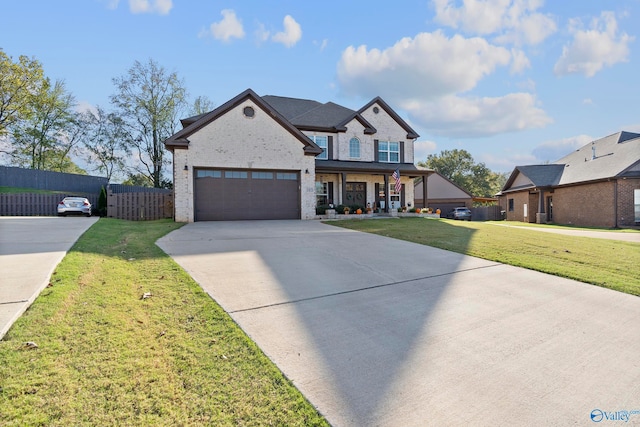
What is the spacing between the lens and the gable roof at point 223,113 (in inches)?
581

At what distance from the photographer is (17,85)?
2453cm

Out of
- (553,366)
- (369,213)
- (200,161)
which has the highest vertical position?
(200,161)

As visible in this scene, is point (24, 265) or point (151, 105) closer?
point (24, 265)

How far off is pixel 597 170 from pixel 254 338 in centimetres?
2882

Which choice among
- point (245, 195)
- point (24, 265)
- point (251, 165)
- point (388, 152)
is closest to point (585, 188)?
point (388, 152)

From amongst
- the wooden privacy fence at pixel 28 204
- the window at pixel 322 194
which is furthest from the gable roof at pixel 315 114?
the wooden privacy fence at pixel 28 204

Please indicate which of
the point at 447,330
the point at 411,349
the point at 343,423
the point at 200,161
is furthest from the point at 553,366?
the point at 200,161

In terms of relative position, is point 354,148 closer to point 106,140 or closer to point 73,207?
point 73,207

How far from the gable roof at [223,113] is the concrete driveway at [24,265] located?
717 cm

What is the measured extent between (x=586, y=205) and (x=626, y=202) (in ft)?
8.67

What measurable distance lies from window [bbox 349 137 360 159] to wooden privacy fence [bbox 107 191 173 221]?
455 inches

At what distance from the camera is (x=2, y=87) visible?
24250mm

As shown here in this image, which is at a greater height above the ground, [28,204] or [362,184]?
[362,184]

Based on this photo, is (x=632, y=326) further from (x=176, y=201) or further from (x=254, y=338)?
(x=176, y=201)
